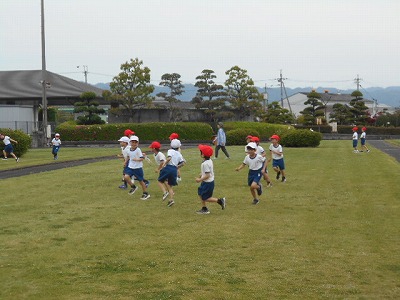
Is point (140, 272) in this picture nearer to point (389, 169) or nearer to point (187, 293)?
point (187, 293)

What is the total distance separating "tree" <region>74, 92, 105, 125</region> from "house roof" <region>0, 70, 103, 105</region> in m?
1.37

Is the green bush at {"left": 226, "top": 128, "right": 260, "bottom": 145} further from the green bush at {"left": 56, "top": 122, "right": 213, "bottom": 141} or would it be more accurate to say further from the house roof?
the house roof

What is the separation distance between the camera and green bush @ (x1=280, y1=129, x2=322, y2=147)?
44.6m

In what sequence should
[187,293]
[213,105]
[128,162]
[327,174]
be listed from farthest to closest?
[213,105]
[327,174]
[128,162]
[187,293]

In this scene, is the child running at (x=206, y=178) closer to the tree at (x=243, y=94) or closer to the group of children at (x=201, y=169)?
the group of children at (x=201, y=169)

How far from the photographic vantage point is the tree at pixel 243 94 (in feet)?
229

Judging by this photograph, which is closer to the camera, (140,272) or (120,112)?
(140,272)

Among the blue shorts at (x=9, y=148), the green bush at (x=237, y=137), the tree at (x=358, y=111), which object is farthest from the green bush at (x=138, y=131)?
the tree at (x=358, y=111)

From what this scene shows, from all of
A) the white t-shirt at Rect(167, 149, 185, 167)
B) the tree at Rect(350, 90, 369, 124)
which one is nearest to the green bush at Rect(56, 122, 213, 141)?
→ the tree at Rect(350, 90, 369, 124)

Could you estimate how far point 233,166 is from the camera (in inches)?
1040

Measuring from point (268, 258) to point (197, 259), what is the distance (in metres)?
1.12

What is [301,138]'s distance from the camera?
4466cm

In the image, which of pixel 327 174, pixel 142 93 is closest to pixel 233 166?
pixel 327 174

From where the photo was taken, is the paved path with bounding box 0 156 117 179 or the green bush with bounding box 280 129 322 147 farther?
the green bush with bounding box 280 129 322 147
